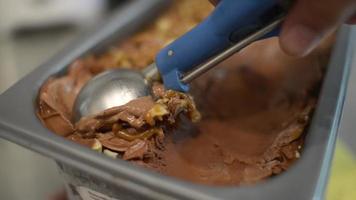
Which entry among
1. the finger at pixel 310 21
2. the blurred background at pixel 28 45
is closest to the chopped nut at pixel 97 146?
the finger at pixel 310 21

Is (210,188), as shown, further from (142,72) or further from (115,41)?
(115,41)

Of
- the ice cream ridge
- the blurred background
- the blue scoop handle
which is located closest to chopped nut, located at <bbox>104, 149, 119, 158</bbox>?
the ice cream ridge

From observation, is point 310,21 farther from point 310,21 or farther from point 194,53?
point 194,53

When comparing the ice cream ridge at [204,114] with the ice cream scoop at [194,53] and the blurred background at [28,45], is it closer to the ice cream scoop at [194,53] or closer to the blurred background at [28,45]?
the ice cream scoop at [194,53]

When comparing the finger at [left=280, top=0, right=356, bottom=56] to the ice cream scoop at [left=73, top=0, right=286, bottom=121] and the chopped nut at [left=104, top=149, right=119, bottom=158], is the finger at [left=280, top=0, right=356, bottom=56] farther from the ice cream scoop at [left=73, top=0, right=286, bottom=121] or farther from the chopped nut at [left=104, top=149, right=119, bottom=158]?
the chopped nut at [left=104, top=149, right=119, bottom=158]

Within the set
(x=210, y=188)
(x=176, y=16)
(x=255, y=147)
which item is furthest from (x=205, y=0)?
(x=210, y=188)

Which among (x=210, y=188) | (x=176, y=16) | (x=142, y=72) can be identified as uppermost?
(x=176, y=16)
